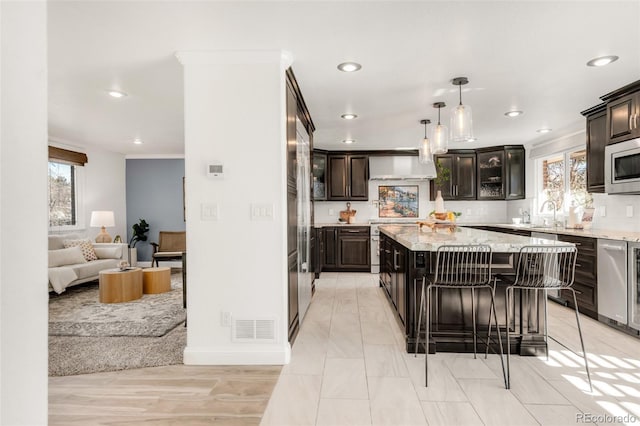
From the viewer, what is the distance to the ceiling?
2.32 m

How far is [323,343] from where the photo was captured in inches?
135

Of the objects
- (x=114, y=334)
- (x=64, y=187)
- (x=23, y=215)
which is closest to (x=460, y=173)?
(x=114, y=334)

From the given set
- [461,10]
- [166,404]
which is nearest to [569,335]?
[461,10]

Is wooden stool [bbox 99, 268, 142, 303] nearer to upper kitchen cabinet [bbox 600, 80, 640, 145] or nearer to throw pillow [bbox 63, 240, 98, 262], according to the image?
throw pillow [bbox 63, 240, 98, 262]

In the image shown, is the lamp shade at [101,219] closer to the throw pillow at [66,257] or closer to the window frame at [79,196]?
the window frame at [79,196]

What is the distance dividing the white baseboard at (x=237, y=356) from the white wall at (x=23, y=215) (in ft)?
8.15

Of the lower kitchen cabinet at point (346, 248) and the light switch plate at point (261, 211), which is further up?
the light switch plate at point (261, 211)

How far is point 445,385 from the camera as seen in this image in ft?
8.39

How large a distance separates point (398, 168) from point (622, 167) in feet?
12.5

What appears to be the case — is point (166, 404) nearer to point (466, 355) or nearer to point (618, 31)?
point (466, 355)

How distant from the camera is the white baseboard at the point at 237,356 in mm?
2953

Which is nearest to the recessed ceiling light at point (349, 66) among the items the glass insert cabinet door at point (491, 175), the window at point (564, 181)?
the window at point (564, 181)

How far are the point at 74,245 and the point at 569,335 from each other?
6439 millimetres

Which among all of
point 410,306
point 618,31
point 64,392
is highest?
point 618,31
